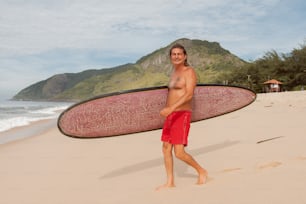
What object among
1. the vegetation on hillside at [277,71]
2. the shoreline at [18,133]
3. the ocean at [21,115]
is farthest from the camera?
the vegetation on hillside at [277,71]

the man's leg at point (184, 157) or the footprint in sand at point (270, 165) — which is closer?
the man's leg at point (184, 157)

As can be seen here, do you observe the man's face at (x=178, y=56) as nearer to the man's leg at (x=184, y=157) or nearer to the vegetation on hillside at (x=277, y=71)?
the man's leg at (x=184, y=157)

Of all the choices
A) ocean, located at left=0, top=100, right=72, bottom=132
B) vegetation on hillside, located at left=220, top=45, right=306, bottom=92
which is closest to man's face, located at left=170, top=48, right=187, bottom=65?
ocean, located at left=0, top=100, right=72, bottom=132

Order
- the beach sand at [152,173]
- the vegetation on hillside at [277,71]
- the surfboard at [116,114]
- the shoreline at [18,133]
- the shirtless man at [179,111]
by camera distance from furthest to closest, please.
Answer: the vegetation on hillside at [277,71], the shoreline at [18,133], the surfboard at [116,114], the shirtless man at [179,111], the beach sand at [152,173]

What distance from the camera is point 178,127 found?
147 inches

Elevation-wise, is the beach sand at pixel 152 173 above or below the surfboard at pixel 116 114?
below

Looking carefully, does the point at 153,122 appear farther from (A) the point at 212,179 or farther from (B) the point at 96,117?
(A) the point at 212,179

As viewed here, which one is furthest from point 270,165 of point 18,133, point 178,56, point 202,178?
point 18,133

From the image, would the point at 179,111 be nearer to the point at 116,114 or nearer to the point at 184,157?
the point at 184,157

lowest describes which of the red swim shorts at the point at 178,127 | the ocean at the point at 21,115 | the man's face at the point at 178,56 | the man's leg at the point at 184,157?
the ocean at the point at 21,115

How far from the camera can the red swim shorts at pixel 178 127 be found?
373cm

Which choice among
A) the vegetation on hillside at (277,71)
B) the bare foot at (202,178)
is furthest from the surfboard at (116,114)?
the vegetation on hillside at (277,71)

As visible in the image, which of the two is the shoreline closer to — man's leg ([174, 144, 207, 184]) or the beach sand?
the beach sand

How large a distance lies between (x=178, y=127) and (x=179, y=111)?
0.19m
